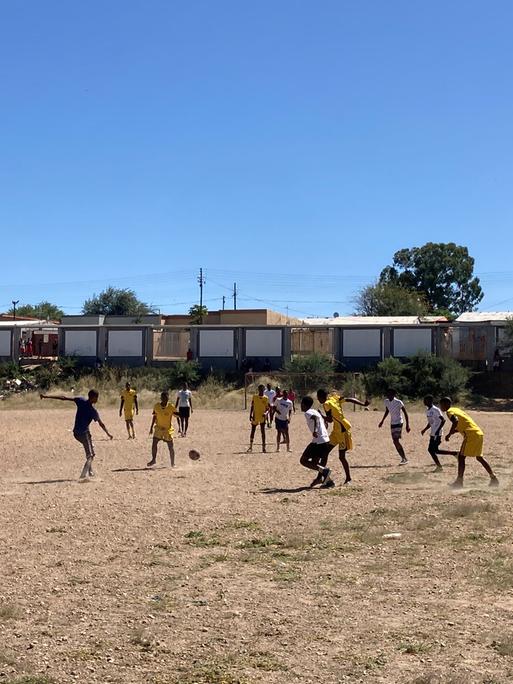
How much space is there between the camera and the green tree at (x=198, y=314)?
76681mm

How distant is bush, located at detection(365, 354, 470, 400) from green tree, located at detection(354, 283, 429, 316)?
135 feet

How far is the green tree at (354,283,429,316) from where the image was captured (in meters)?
92.7

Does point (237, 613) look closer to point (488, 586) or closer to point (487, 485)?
point (488, 586)

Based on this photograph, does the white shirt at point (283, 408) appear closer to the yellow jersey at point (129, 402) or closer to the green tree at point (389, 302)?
A: the yellow jersey at point (129, 402)

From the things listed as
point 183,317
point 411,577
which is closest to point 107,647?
point 411,577

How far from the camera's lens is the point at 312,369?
50.0 m

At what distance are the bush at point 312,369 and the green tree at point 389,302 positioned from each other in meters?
40.3

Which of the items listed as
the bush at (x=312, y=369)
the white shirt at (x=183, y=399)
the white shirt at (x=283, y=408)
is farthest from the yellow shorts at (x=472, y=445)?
the bush at (x=312, y=369)

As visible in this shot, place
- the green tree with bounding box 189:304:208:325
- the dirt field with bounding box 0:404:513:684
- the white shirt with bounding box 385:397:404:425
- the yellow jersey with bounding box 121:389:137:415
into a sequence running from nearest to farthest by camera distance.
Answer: the dirt field with bounding box 0:404:513:684
the white shirt with bounding box 385:397:404:425
the yellow jersey with bounding box 121:389:137:415
the green tree with bounding box 189:304:208:325

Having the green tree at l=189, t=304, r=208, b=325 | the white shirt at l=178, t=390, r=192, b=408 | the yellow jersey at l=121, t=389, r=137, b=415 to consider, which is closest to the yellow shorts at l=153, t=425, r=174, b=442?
the white shirt at l=178, t=390, r=192, b=408

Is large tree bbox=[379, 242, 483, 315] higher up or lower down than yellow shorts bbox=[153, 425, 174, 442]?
higher up

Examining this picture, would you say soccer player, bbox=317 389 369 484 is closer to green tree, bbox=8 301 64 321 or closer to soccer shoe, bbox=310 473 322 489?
soccer shoe, bbox=310 473 322 489

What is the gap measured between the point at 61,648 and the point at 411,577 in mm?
3798

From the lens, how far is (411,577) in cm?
922
